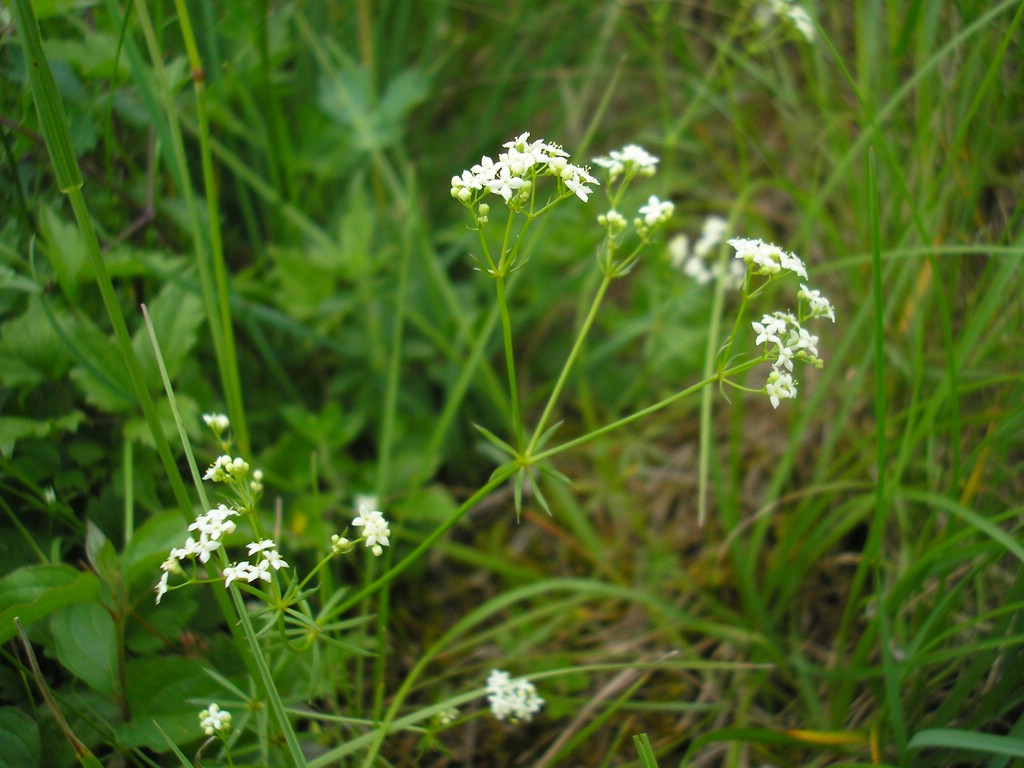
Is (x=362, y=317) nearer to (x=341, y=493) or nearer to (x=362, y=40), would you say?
(x=341, y=493)

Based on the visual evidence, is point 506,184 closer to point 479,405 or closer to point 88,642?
point 88,642

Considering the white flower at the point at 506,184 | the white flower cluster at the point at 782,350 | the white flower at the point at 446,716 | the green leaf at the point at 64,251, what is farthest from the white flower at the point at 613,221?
the green leaf at the point at 64,251

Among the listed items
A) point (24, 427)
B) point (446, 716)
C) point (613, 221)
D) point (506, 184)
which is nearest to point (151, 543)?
point (24, 427)

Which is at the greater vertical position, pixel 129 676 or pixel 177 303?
pixel 177 303

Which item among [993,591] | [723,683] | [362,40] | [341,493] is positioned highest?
[362,40]

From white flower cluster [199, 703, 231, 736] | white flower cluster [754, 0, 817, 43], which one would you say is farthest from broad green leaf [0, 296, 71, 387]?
white flower cluster [754, 0, 817, 43]

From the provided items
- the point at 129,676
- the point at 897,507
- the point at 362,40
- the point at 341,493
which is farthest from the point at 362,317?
the point at 897,507

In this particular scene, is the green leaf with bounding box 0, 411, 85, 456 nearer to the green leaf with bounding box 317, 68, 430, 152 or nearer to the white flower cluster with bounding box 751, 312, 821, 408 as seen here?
the green leaf with bounding box 317, 68, 430, 152

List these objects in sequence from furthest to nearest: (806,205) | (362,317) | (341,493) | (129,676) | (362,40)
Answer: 1. (362,40)
2. (362,317)
3. (806,205)
4. (341,493)
5. (129,676)
